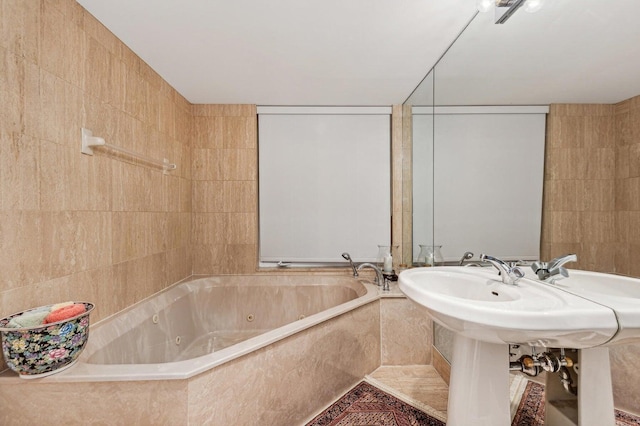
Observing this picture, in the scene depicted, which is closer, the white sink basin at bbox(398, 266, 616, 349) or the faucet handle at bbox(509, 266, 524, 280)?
the white sink basin at bbox(398, 266, 616, 349)

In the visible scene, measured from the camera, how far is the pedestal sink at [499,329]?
2.62ft

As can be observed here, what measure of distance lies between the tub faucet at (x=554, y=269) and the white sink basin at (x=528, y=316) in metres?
0.04

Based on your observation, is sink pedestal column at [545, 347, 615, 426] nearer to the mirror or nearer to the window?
the mirror

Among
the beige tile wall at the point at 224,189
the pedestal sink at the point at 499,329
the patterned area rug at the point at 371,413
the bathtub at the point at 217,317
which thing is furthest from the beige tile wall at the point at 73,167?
the pedestal sink at the point at 499,329

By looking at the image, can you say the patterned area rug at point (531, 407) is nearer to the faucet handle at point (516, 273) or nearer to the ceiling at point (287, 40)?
the faucet handle at point (516, 273)

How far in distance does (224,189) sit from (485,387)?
2.39 m

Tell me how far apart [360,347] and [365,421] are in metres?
0.44

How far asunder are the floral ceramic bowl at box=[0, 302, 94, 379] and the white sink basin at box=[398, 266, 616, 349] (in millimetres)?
1307

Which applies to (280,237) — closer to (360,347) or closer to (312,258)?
(312,258)

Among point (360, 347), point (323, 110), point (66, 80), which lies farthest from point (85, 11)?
point (360, 347)

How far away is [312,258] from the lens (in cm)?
272

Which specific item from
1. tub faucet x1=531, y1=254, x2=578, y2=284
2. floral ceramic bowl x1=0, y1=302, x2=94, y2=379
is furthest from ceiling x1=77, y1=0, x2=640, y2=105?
floral ceramic bowl x1=0, y1=302, x2=94, y2=379

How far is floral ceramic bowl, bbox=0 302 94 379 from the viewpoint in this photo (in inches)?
37.8

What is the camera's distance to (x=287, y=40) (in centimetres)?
166
